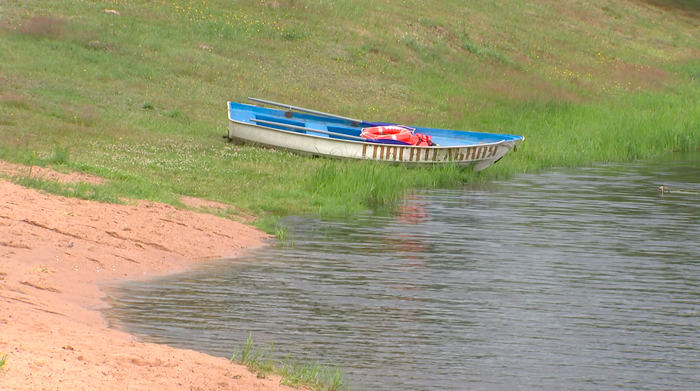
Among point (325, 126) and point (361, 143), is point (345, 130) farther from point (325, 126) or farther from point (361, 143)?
point (361, 143)

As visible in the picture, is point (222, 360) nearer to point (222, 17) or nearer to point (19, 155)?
point (19, 155)

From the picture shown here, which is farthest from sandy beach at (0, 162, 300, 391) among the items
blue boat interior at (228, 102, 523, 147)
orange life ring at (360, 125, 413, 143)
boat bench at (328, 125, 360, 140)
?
boat bench at (328, 125, 360, 140)

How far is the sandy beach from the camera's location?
7664 mm

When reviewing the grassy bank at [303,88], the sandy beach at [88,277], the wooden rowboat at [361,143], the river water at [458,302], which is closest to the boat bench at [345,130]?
the wooden rowboat at [361,143]

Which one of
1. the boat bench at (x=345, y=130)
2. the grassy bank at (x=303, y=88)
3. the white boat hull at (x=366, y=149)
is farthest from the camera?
the boat bench at (x=345, y=130)

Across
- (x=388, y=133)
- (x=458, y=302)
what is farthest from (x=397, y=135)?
(x=458, y=302)

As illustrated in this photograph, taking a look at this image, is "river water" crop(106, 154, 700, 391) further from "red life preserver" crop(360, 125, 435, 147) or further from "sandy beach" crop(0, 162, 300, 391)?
"red life preserver" crop(360, 125, 435, 147)

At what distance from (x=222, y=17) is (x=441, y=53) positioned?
9615mm

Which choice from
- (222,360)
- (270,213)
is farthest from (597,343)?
(270,213)

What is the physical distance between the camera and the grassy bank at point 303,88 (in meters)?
20.3

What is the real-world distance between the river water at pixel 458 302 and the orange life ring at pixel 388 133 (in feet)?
17.3

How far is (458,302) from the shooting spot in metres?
12.0

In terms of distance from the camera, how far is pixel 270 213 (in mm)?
17828

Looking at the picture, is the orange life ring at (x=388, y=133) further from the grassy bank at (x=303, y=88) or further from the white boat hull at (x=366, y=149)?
the grassy bank at (x=303, y=88)
